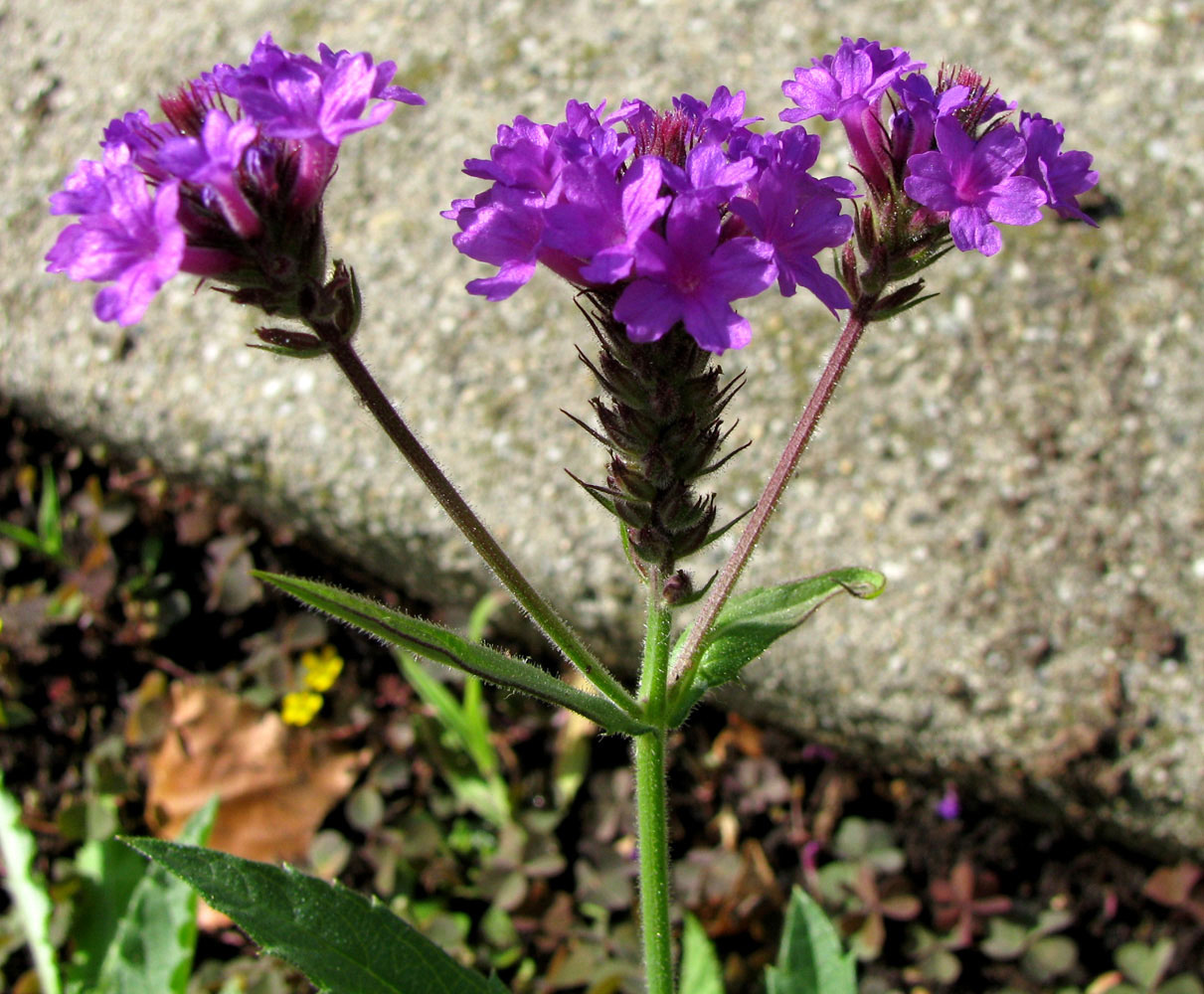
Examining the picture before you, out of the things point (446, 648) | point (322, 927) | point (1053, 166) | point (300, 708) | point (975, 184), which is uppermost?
point (1053, 166)

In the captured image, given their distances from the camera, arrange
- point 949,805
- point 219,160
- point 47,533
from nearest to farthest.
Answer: point 219,160
point 949,805
point 47,533

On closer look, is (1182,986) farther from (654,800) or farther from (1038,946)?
(654,800)

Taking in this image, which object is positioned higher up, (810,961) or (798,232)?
(798,232)

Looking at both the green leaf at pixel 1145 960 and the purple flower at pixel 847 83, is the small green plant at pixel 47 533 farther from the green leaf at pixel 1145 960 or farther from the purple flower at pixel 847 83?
the green leaf at pixel 1145 960

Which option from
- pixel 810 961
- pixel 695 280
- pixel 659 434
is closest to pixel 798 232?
pixel 695 280

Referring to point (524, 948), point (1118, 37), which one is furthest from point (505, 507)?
point (1118, 37)

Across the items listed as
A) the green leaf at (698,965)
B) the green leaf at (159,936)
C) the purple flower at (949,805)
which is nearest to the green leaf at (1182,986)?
the purple flower at (949,805)

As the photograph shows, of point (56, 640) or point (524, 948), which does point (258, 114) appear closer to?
point (524, 948)
